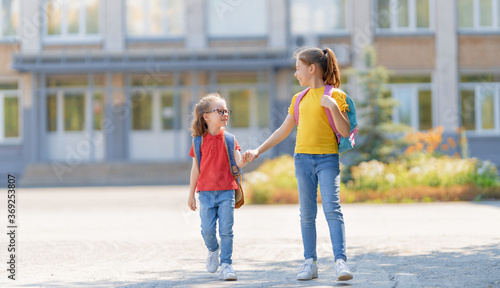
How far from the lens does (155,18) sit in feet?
83.8

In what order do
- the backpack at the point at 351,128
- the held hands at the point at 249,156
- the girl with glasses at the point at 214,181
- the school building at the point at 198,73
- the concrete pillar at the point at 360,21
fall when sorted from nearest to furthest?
the backpack at the point at 351,128, the held hands at the point at 249,156, the girl with glasses at the point at 214,181, the school building at the point at 198,73, the concrete pillar at the point at 360,21

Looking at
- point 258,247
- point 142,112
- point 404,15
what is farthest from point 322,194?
point 404,15

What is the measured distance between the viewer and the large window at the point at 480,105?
25875 millimetres

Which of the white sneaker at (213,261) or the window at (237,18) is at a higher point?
the window at (237,18)

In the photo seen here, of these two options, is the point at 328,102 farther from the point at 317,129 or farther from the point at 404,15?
the point at 404,15

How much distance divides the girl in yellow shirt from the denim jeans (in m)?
0.42

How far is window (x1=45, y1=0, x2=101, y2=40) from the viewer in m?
25.5

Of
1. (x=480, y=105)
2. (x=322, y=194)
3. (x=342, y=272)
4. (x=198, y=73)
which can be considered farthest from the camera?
(x=480, y=105)

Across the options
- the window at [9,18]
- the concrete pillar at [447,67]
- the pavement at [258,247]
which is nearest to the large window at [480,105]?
the concrete pillar at [447,67]

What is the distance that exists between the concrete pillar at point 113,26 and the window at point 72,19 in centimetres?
48

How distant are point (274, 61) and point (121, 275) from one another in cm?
1894

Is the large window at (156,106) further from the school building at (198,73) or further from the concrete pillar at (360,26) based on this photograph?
the concrete pillar at (360,26)

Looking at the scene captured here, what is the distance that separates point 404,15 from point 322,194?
70.5 feet

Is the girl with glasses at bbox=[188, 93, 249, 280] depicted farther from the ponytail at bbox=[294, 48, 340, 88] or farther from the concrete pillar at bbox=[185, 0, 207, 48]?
the concrete pillar at bbox=[185, 0, 207, 48]
